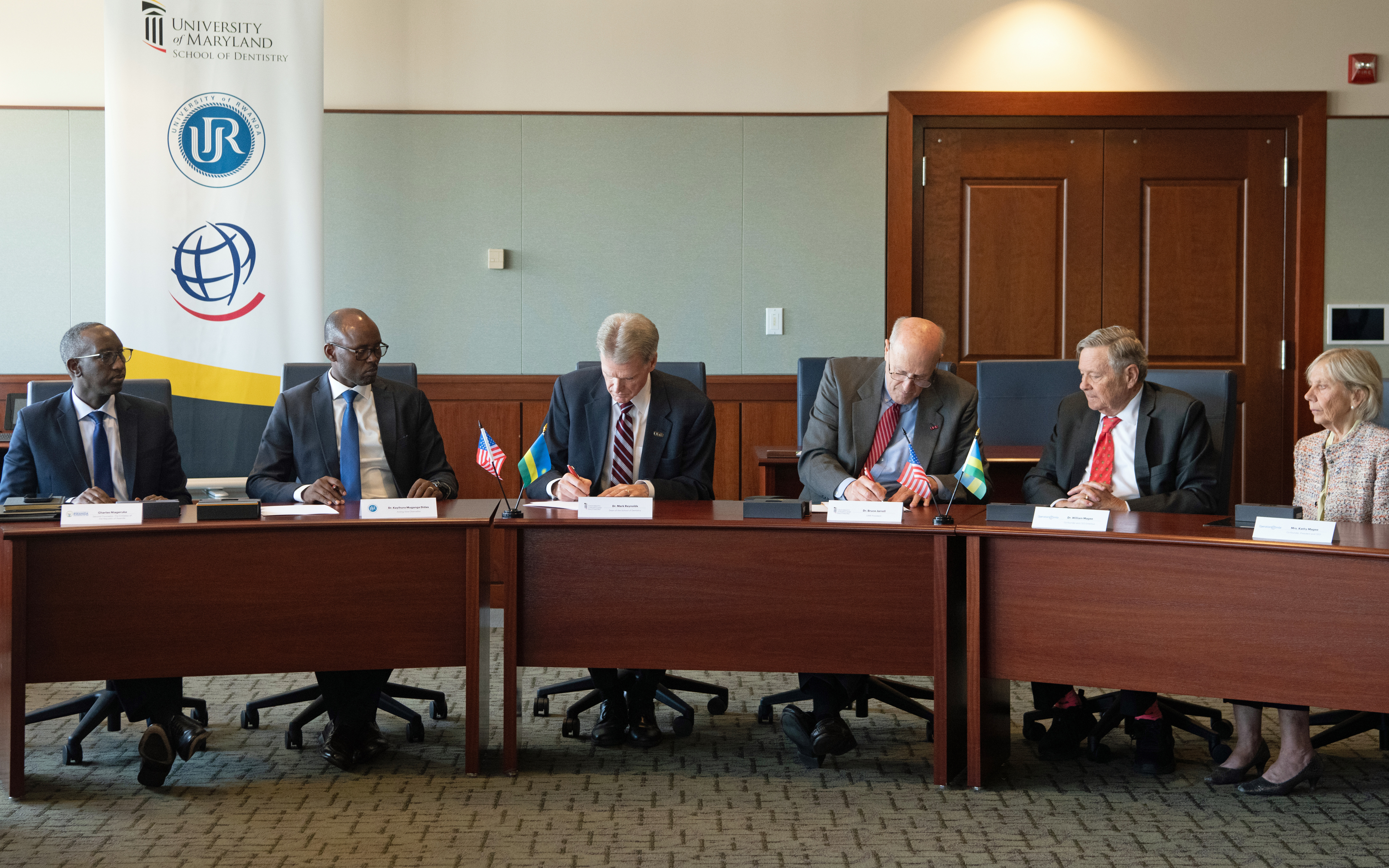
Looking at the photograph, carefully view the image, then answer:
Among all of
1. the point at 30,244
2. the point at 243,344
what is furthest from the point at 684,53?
the point at 30,244

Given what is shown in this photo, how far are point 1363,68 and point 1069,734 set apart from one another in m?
4.12

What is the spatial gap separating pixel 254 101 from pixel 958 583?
379 centimetres

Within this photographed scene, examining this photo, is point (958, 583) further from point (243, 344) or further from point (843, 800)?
point (243, 344)

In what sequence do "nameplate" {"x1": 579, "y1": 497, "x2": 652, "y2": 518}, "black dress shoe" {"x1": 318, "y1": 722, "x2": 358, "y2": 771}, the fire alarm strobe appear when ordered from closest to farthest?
"nameplate" {"x1": 579, "y1": 497, "x2": 652, "y2": 518}, "black dress shoe" {"x1": 318, "y1": 722, "x2": 358, "y2": 771}, the fire alarm strobe

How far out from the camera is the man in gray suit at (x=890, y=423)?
3.36m

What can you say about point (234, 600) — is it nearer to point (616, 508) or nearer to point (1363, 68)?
point (616, 508)

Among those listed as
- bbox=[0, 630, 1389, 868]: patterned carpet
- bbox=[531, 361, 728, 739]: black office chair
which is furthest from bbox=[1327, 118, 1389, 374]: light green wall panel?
bbox=[531, 361, 728, 739]: black office chair

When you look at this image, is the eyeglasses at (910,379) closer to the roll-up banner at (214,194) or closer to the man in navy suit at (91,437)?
the man in navy suit at (91,437)

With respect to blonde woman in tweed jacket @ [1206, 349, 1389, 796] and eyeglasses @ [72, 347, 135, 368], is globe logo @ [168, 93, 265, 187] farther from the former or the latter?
blonde woman in tweed jacket @ [1206, 349, 1389, 796]

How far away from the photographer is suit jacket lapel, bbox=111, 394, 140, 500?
341cm

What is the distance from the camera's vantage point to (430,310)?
5637 millimetres

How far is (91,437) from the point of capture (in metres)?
3.41

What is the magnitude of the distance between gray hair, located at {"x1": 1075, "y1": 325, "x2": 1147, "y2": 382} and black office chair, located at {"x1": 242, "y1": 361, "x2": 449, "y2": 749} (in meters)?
2.13

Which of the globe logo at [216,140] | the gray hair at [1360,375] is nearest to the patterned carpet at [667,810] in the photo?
the gray hair at [1360,375]
